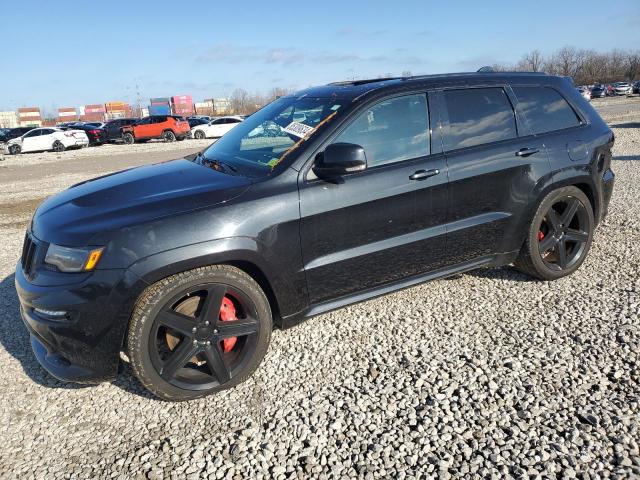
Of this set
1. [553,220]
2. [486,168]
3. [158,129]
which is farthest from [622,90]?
[486,168]

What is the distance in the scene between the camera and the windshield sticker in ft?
10.7

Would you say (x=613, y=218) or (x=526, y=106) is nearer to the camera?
(x=526, y=106)

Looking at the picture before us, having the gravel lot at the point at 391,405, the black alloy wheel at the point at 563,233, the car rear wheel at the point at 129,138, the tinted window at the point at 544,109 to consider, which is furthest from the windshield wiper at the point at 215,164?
the car rear wheel at the point at 129,138

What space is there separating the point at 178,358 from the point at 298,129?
69.3 inches

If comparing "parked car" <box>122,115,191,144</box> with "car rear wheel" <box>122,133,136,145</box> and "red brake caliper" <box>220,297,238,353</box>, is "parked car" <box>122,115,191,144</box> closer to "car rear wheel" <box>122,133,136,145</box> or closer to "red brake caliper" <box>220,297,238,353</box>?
"car rear wheel" <box>122,133,136,145</box>

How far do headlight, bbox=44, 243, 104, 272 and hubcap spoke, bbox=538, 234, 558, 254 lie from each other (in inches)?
139

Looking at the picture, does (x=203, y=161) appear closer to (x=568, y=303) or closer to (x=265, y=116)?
(x=265, y=116)

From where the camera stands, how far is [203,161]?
3766mm

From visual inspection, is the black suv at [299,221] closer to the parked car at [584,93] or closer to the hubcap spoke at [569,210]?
the hubcap spoke at [569,210]

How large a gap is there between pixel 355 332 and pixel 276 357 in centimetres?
65

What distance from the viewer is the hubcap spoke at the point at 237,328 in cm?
290

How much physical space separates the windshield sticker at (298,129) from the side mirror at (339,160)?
0.28 m

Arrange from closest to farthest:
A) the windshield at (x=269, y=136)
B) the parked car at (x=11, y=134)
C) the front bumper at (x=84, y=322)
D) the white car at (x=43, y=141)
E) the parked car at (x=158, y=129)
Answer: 1. the front bumper at (x=84, y=322)
2. the windshield at (x=269, y=136)
3. the white car at (x=43, y=141)
4. the parked car at (x=158, y=129)
5. the parked car at (x=11, y=134)

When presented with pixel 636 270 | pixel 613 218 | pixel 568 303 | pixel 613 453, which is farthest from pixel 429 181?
pixel 613 218
